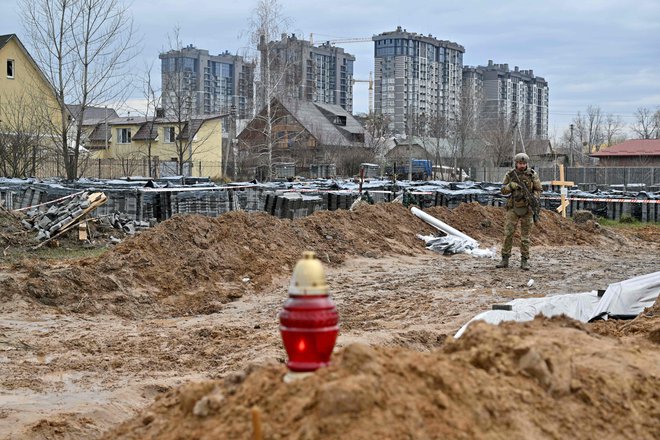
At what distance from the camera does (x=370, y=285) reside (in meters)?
14.3

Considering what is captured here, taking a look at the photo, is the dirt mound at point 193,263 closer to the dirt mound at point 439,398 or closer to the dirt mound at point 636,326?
the dirt mound at point 636,326

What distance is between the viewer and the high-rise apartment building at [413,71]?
4889 inches

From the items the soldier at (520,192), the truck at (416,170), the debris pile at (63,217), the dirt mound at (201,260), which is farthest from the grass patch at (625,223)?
the truck at (416,170)

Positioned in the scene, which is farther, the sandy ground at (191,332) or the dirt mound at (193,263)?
the dirt mound at (193,263)

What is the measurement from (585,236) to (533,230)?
184 cm

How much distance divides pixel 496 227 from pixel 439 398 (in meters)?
20.8

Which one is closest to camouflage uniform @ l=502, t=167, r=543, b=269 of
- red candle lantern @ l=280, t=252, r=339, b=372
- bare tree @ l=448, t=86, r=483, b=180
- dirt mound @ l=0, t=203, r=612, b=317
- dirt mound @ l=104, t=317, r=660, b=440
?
dirt mound @ l=0, t=203, r=612, b=317

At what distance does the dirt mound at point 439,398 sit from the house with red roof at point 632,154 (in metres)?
67.4

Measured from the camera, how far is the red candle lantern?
3518 mm

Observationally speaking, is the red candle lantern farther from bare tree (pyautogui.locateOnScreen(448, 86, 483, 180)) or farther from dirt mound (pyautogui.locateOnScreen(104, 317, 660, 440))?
bare tree (pyautogui.locateOnScreen(448, 86, 483, 180))

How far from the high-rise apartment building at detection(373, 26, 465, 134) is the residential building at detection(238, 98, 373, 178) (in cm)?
4413

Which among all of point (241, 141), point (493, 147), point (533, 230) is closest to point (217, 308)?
point (533, 230)

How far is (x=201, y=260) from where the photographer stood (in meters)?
14.5

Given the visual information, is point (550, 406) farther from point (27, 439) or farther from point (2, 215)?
point (2, 215)
